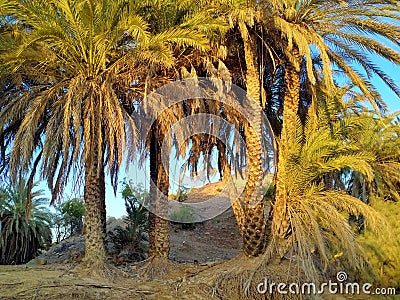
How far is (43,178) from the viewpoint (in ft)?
36.5

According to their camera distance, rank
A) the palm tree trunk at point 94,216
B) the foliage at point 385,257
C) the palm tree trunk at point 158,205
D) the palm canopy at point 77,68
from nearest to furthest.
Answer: the palm canopy at point 77,68 < the palm tree trunk at point 94,216 < the palm tree trunk at point 158,205 < the foliage at point 385,257

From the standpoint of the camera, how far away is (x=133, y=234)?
53.9ft

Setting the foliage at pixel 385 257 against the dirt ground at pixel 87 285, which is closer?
the dirt ground at pixel 87 285

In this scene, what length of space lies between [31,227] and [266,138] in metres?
14.9

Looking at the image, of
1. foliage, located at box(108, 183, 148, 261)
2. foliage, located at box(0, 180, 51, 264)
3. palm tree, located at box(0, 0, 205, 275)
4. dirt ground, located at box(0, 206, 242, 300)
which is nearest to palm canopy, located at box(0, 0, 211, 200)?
palm tree, located at box(0, 0, 205, 275)

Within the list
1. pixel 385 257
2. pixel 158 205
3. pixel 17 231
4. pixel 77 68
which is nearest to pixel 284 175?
pixel 158 205

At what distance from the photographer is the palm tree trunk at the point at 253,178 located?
11.5 m

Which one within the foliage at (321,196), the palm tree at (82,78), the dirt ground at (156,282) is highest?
the palm tree at (82,78)

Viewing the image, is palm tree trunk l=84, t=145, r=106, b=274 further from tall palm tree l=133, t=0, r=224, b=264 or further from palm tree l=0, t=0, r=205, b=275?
tall palm tree l=133, t=0, r=224, b=264

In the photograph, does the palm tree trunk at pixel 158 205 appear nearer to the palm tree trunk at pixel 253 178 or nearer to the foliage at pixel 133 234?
the palm tree trunk at pixel 253 178

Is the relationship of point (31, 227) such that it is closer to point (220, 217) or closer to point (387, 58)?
point (220, 217)

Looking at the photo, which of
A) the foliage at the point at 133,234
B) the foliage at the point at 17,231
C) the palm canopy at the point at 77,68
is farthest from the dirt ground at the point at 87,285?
the foliage at the point at 17,231

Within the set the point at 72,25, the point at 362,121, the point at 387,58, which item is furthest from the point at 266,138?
the point at 72,25

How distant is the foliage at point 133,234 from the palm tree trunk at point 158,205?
2.79 metres
